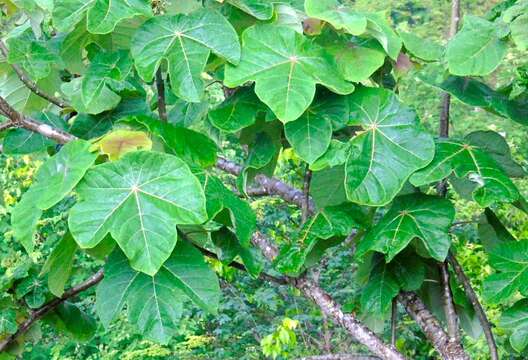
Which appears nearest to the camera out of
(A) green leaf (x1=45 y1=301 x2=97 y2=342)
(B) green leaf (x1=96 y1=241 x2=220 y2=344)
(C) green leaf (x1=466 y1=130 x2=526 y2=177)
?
(B) green leaf (x1=96 y1=241 x2=220 y2=344)

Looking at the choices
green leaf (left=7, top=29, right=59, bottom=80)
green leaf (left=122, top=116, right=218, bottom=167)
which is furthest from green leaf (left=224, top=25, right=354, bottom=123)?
green leaf (left=7, top=29, right=59, bottom=80)

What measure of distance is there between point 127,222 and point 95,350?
4128 millimetres

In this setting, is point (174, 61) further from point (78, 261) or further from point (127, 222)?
point (78, 261)

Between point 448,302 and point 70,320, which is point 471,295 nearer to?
point 448,302

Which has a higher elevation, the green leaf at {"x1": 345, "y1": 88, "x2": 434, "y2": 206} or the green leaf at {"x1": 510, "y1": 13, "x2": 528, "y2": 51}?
the green leaf at {"x1": 510, "y1": 13, "x2": 528, "y2": 51}

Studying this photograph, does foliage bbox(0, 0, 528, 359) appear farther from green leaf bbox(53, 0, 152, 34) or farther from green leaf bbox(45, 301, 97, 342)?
green leaf bbox(45, 301, 97, 342)

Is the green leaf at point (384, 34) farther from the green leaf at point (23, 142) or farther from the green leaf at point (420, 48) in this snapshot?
the green leaf at point (23, 142)

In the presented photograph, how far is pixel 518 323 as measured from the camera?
133cm

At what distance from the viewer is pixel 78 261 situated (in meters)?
4.91

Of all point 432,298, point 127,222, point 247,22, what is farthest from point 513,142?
point 127,222

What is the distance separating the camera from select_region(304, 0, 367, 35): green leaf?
1.20 m

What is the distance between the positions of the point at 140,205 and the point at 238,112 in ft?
0.92

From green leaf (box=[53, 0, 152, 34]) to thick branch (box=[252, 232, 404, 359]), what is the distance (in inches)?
20.5

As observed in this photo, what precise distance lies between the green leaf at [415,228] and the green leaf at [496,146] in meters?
0.20
